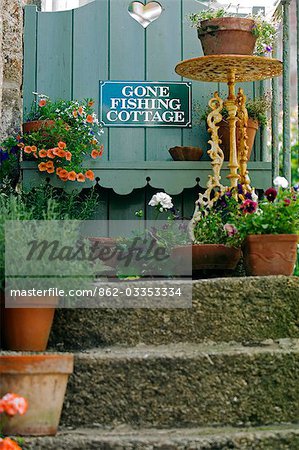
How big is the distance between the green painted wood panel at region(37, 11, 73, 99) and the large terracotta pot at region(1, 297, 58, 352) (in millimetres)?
1996

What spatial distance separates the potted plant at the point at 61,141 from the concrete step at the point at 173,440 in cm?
184

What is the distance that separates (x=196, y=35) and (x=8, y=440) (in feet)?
9.71

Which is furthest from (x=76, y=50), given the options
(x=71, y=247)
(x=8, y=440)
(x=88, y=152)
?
(x=8, y=440)

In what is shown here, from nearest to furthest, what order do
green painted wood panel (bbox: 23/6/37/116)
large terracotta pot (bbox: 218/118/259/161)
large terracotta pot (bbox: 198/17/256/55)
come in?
large terracotta pot (bbox: 198/17/256/55), large terracotta pot (bbox: 218/118/259/161), green painted wood panel (bbox: 23/6/37/116)

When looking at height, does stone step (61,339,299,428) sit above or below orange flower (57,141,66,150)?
below

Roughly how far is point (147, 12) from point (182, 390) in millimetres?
2599

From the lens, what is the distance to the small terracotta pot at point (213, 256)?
380 cm

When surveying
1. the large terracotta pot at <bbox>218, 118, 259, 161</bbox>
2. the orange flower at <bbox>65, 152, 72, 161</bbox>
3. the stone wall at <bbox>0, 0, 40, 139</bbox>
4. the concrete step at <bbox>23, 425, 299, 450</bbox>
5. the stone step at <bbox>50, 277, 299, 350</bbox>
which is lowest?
the concrete step at <bbox>23, 425, 299, 450</bbox>

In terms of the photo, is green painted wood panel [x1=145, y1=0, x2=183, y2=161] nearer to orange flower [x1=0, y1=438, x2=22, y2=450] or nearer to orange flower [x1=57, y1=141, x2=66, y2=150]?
orange flower [x1=57, y1=141, x2=66, y2=150]

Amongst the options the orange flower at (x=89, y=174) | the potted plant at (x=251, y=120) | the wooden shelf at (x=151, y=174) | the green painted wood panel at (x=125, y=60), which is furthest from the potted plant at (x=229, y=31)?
the orange flower at (x=89, y=174)

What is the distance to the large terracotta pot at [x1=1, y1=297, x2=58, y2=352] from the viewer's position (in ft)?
9.63

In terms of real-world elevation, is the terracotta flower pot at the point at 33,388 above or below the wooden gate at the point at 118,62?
below

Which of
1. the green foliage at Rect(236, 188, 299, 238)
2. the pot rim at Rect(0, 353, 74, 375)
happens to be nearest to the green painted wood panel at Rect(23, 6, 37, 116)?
the green foliage at Rect(236, 188, 299, 238)

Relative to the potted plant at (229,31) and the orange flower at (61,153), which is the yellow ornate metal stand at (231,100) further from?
the orange flower at (61,153)
